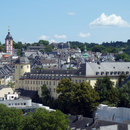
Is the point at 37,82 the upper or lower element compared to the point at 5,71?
lower

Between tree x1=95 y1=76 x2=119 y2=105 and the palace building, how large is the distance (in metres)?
7.80

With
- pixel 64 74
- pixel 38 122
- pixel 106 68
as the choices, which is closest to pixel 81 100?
pixel 106 68

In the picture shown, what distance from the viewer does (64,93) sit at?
88250mm

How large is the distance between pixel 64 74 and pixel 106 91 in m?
20.1

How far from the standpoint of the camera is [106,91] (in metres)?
84.5

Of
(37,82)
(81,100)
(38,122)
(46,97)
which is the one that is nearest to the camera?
(38,122)

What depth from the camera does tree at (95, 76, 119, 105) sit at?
8344cm

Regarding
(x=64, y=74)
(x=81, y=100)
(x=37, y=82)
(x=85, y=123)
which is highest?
(x=64, y=74)

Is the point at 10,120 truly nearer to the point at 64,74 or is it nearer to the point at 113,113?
the point at 113,113

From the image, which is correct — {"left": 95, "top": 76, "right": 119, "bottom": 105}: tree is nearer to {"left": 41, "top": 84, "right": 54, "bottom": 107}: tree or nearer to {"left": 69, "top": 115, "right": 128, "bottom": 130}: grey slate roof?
{"left": 41, "top": 84, "right": 54, "bottom": 107}: tree

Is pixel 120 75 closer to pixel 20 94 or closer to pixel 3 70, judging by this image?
pixel 20 94

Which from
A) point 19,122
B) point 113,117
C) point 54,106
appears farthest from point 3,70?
point 19,122

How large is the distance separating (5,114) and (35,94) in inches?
1449

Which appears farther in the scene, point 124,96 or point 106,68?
point 106,68
